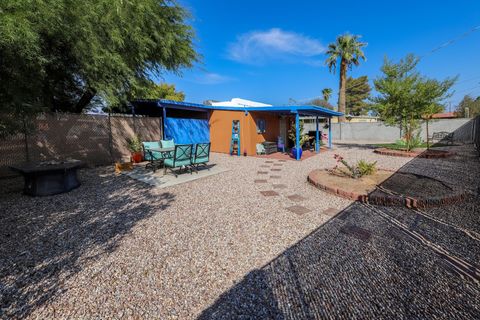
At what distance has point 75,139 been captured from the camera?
755 centimetres

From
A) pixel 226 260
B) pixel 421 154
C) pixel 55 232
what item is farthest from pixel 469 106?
pixel 55 232

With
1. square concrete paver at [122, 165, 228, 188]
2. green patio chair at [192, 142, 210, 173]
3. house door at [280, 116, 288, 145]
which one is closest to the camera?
square concrete paver at [122, 165, 228, 188]

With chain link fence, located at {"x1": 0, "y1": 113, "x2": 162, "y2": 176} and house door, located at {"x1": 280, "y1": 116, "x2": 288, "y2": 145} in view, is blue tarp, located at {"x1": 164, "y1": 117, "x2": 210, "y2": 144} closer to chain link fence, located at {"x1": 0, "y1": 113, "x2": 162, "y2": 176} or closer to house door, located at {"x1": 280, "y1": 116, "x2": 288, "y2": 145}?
chain link fence, located at {"x1": 0, "y1": 113, "x2": 162, "y2": 176}

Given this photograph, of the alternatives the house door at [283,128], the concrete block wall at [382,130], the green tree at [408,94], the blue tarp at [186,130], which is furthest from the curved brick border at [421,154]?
the blue tarp at [186,130]

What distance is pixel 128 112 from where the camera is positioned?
1123 cm

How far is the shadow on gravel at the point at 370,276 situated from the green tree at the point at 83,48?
479cm

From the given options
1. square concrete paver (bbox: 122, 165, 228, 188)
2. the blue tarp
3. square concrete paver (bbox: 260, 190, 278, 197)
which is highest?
the blue tarp

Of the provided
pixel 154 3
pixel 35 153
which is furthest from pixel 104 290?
pixel 154 3

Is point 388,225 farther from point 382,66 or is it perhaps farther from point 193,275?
point 382,66

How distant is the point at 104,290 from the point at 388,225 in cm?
365

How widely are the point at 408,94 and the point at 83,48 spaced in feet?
40.9

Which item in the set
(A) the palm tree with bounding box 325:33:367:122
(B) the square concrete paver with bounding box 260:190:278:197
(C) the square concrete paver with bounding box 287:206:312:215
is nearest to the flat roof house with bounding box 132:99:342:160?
(B) the square concrete paver with bounding box 260:190:278:197

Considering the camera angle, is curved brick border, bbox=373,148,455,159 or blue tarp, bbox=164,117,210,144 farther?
blue tarp, bbox=164,117,210,144

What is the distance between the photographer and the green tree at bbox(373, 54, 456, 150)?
32.0ft
